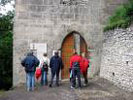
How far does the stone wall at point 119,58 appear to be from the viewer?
11.3 metres

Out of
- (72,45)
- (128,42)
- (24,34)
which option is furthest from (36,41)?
(128,42)

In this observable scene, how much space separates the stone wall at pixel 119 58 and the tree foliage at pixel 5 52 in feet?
41.1

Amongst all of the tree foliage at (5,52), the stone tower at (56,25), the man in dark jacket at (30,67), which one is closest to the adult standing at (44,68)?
the man in dark jacket at (30,67)

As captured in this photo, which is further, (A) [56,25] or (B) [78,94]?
(A) [56,25]

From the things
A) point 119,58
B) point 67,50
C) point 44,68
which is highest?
point 67,50

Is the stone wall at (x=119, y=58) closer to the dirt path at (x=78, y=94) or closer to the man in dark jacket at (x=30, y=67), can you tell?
the dirt path at (x=78, y=94)

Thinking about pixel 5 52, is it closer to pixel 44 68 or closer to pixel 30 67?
pixel 44 68

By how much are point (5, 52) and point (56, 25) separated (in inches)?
422

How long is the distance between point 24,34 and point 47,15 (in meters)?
1.59

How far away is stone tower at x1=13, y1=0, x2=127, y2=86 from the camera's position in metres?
15.7

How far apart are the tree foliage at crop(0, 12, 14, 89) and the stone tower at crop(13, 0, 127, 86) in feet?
32.4

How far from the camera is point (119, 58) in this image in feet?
40.8

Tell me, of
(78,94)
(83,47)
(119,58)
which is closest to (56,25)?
(83,47)

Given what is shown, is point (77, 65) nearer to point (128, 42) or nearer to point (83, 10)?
point (128, 42)
